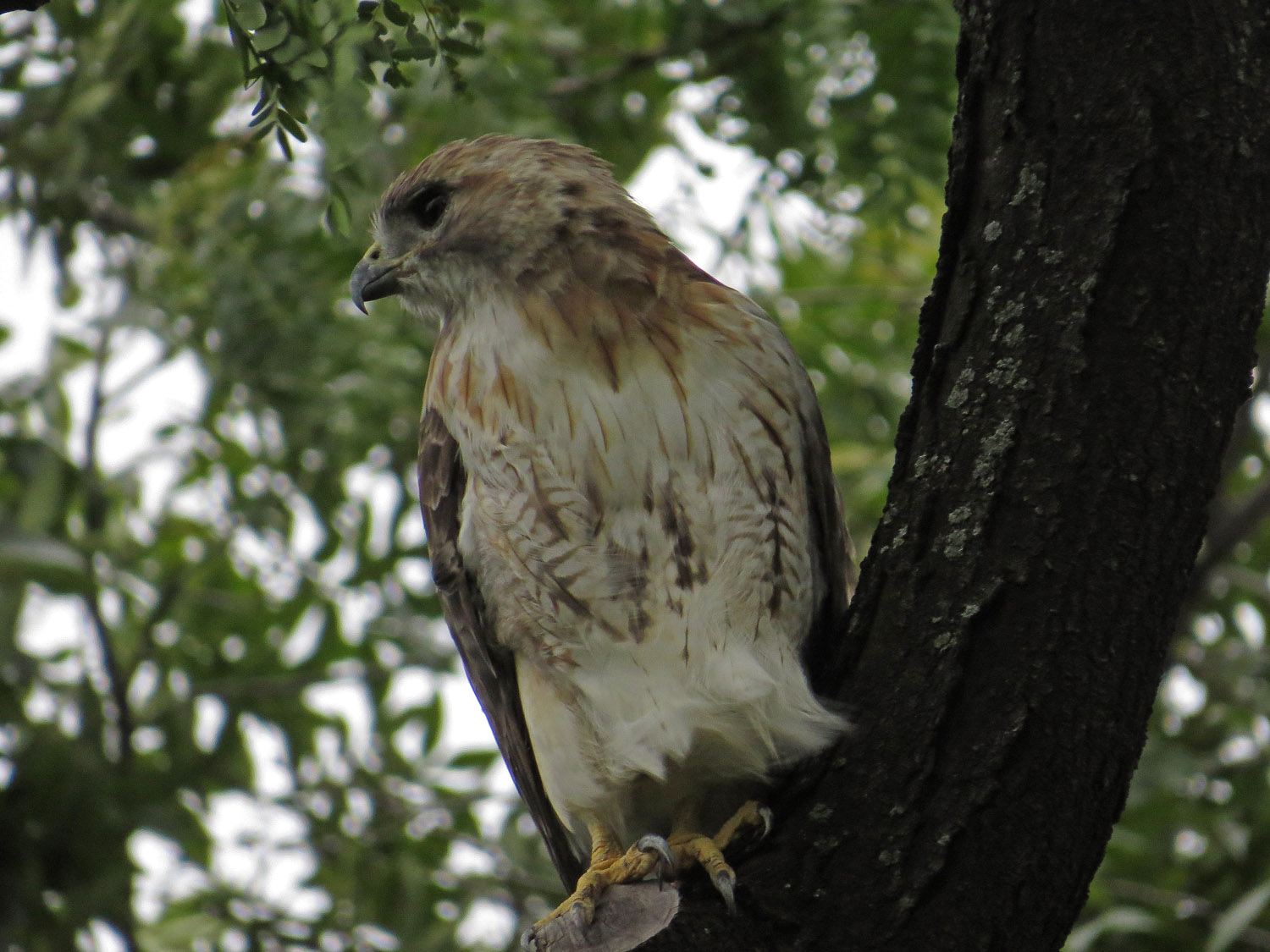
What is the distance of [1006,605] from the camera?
2.21 metres

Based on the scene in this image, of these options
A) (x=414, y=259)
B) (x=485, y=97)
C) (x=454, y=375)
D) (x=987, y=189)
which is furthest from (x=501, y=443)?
(x=485, y=97)

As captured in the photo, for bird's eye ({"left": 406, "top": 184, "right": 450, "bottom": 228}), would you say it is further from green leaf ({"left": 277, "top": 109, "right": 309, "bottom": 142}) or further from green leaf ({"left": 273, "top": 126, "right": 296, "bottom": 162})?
green leaf ({"left": 277, "top": 109, "right": 309, "bottom": 142})

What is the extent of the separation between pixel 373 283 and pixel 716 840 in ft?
5.09

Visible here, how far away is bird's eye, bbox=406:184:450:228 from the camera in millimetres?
3387

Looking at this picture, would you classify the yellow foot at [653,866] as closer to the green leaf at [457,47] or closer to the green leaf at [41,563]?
the green leaf at [457,47]

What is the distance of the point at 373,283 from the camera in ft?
11.1

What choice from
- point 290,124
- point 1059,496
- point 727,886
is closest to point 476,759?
point 727,886

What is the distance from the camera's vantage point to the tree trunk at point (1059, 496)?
2.16m

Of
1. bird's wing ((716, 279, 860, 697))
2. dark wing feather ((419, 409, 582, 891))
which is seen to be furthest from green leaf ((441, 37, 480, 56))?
dark wing feather ((419, 409, 582, 891))

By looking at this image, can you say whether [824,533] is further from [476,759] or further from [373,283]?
[476,759]

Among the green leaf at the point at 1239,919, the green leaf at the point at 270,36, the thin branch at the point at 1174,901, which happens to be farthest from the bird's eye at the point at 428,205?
the thin branch at the point at 1174,901

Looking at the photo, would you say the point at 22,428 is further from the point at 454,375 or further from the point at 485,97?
the point at 454,375

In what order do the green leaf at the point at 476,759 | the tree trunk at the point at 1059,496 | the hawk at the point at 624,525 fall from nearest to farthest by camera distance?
the tree trunk at the point at 1059,496
the hawk at the point at 624,525
the green leaf at the point at 476,759

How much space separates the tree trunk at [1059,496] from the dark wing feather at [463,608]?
921 mm
